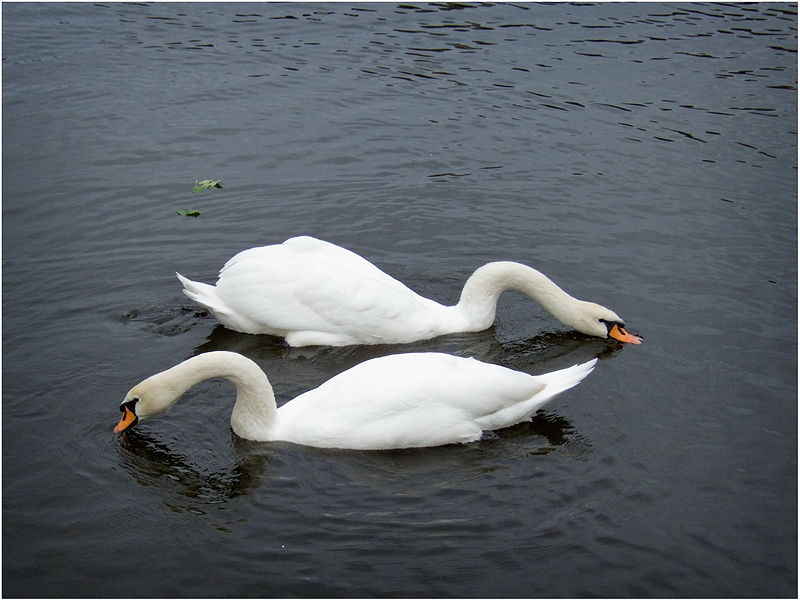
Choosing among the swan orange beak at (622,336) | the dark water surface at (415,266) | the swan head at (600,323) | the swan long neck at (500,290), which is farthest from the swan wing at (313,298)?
the swan orange beak at (622,336)

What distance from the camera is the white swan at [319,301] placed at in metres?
9.23

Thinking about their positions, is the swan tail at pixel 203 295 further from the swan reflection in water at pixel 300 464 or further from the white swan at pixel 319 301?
the swan reflection in water at pixel 300 464

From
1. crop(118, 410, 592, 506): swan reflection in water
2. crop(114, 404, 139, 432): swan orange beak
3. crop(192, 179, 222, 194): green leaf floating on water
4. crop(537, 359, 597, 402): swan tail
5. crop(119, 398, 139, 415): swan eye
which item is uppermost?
crop(192, 179, 222, 194): green leaf floating on water

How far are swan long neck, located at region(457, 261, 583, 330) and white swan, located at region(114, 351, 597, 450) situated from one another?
2114 millimetres

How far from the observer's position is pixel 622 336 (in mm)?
9539

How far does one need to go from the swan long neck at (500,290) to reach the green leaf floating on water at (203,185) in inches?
176

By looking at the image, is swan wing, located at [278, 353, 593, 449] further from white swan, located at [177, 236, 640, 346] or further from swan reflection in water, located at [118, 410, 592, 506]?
white swan, located at [177, 236, 640, 346]

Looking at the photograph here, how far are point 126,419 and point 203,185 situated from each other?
5.67 m

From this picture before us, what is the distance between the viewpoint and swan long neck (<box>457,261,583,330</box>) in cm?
983

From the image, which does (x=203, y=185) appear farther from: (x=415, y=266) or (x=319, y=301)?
(x=319, y=301)

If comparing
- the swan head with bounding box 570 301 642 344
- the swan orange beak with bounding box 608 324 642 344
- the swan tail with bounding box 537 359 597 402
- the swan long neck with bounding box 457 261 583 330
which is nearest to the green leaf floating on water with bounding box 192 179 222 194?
the swan long neck with bounding box 457 261 583 330

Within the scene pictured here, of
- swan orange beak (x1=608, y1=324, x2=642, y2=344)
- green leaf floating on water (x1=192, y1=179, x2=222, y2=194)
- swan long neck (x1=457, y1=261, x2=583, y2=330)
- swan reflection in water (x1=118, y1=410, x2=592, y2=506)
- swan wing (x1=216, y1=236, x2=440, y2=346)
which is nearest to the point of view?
swan reflection in water (x1=118, y1=410, x2=592, y2=506)

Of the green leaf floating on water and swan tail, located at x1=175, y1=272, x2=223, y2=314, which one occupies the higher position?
the green leaf floating on water

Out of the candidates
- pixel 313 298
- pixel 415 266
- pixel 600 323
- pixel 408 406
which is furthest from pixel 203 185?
pixel 408 406
